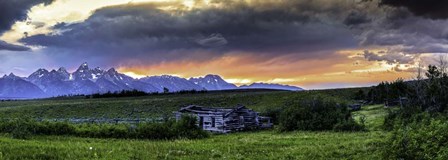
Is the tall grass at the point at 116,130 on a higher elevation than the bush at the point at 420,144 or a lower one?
lower

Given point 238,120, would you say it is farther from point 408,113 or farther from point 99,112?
point 99,112

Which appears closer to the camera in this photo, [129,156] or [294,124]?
[129,156]

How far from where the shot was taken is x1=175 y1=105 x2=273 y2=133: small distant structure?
5944cm

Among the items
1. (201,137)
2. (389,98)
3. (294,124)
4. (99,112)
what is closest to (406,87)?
(389,98)

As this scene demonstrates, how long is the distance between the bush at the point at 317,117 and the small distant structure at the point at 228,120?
26.6ft

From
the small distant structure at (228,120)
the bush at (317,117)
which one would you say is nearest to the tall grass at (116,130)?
the bush at (317,117)

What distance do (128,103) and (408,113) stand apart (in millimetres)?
106155

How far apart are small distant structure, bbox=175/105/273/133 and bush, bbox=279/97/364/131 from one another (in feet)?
26.6

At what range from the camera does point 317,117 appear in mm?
51781

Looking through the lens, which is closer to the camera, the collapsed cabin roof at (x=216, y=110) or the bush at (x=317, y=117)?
the bush at (x=317, y=117)

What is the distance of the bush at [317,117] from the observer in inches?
1917

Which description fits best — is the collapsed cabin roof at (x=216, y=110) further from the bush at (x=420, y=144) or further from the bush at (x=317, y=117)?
the bush at (x=420, y=144)

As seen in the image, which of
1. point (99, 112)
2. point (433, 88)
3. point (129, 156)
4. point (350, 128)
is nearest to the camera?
point (129, 156)

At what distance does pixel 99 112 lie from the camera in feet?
409
